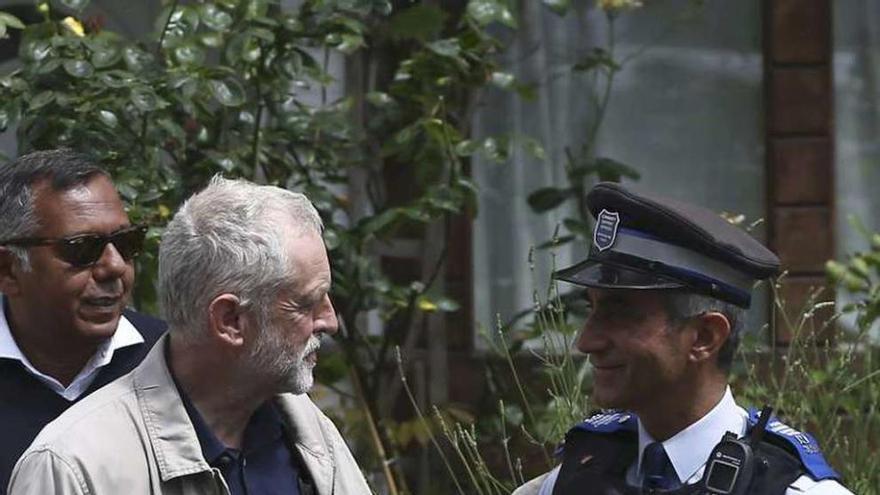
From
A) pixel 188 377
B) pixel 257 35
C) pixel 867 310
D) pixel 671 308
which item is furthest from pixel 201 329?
pixel 867 310

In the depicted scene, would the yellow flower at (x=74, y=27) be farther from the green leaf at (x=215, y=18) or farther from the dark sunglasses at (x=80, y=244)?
the dark sunglasses at (x=80, y=244)

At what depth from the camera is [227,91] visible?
5.48 meters

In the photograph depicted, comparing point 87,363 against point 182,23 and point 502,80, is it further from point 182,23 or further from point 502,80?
point 502,80

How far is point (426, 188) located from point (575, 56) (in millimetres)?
1303

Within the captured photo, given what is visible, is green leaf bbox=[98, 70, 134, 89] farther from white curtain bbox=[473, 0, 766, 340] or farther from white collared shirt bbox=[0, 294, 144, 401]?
white curtain bbox=[473, 0, 766, 340]

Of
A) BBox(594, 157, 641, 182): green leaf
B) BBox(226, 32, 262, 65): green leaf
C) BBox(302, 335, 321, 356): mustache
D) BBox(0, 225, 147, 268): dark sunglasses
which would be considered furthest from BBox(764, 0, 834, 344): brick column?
BBox(302, 335, 321, 356): mustache

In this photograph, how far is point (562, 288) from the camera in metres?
7.27

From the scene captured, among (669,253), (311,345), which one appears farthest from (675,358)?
(311,345)

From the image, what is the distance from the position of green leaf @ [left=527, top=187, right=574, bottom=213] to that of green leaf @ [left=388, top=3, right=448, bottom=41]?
32.4 inches

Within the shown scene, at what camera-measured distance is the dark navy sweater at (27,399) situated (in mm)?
3998

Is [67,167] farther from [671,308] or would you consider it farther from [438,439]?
[438,439]

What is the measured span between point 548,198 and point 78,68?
2.14 meters

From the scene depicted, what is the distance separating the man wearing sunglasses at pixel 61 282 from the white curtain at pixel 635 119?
3.15 m

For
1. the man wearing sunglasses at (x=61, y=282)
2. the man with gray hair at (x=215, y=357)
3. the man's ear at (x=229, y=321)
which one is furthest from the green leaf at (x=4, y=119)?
the man's ear at (x=229, y=321)
